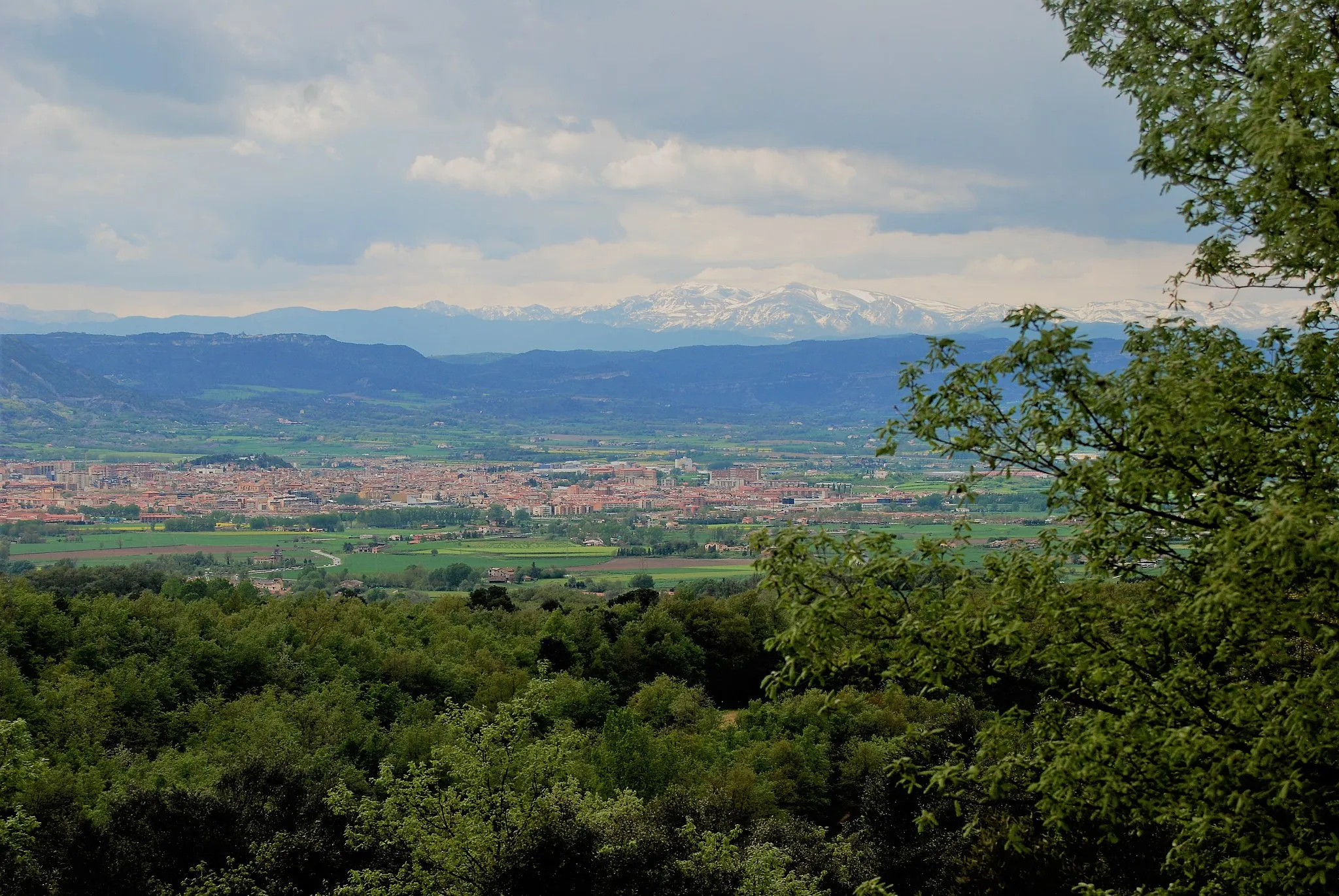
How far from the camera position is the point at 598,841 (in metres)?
13.7

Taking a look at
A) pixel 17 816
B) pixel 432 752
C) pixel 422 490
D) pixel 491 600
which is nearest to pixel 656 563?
pixel 491 600

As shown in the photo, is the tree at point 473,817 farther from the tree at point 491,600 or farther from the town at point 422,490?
the town at point 422,490

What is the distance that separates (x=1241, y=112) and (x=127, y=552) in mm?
89266

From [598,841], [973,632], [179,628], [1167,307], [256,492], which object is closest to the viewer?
[973,632]

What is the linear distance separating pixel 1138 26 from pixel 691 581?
62.5 m

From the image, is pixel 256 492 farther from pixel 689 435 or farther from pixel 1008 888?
pixel 1008 888

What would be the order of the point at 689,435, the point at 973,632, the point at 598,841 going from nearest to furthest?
the point at 973,632 → the point at 598,841 → the point at 689,435

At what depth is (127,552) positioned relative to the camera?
268 ft

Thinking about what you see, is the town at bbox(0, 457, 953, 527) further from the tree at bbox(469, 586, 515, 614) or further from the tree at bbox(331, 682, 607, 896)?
the tree at bbox(331, 682, 607, 896)

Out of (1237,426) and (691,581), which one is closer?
(1237,426)

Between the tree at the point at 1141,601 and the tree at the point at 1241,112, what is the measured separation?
0.68m

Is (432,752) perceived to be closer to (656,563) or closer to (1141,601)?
(1141,601)

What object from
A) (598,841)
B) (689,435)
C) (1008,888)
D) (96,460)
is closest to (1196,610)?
(1008,888)

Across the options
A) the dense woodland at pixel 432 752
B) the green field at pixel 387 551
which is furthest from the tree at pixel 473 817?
the green field at pixel 387 551
